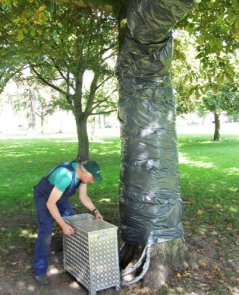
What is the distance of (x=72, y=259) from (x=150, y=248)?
921mm

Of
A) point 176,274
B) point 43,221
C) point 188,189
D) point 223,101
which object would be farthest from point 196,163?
point 43,221

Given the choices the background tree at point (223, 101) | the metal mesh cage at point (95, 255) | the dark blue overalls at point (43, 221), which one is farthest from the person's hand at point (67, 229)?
the background tree at point (223, 101)

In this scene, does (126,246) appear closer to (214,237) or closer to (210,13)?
(214,237)

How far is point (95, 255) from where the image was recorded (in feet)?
13.7

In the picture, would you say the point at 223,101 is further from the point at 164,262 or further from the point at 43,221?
the point at 43,221

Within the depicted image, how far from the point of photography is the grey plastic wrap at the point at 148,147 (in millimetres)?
4633

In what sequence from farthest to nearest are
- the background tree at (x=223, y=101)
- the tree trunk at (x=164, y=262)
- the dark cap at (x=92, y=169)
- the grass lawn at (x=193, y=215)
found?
the background tree at (x=223, y=101) → the grass lawn at (x=193, y=215) → the tree trunk at (x=164, y=262) → the dark cap at (x=92, y=169)

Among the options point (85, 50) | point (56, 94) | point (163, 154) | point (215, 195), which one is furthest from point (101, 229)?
point (56, 94)

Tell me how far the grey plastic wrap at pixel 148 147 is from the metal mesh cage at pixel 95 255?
0.50 metres

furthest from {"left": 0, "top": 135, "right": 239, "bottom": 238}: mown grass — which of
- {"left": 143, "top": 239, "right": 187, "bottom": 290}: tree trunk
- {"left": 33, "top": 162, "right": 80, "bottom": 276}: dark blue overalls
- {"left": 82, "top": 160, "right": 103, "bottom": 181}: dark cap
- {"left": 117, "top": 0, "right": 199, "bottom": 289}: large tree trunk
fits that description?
{"left": 82, "top": 160, "right": 103, "bottom": 181}: dark cap

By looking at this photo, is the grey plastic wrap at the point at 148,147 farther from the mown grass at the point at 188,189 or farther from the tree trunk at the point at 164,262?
the mown grass at the point at 188,189

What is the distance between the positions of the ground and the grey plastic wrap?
1.75 feet

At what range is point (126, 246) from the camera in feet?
16.0

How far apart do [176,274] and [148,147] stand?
1.55 metres
